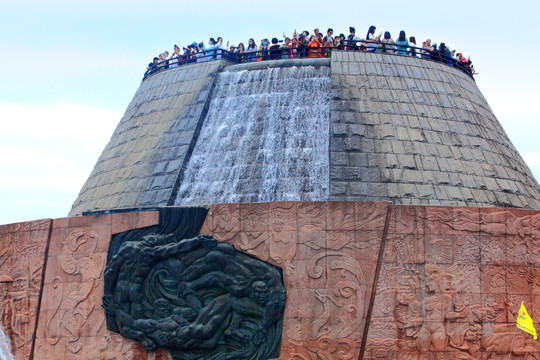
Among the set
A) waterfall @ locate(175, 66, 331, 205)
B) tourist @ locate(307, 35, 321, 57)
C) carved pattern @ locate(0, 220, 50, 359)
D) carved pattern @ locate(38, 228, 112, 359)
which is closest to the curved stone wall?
waterfall @ locate(175, 66, 331, 205)

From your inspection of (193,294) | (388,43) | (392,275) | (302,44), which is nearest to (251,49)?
(302,44)

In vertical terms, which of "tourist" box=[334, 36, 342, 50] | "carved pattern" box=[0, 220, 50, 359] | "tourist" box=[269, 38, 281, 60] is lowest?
"carved pattern" box=[0, 220, 50, 359]

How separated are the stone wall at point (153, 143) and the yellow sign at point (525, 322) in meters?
8.91

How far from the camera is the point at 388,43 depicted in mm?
24484

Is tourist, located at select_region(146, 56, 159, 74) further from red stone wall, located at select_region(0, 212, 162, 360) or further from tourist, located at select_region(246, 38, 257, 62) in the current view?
red stone wall, located at select_region(0, 212, 162, 360)

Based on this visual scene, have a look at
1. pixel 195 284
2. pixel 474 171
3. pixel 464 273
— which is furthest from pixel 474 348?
pixel 474 171

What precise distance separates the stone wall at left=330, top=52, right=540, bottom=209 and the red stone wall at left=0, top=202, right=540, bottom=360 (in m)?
3.96

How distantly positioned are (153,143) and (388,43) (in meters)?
7.29

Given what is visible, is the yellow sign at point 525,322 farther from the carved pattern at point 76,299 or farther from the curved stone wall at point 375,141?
the carved pattern at point 76,299

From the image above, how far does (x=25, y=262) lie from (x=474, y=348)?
29.8ft

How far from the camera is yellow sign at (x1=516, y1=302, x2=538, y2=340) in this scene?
50.0 feet

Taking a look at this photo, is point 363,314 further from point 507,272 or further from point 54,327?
point 54,327

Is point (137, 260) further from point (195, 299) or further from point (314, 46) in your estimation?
point (314, 46)

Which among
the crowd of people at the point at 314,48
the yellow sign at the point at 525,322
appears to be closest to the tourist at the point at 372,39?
the crowd of people at the point at 314,48
